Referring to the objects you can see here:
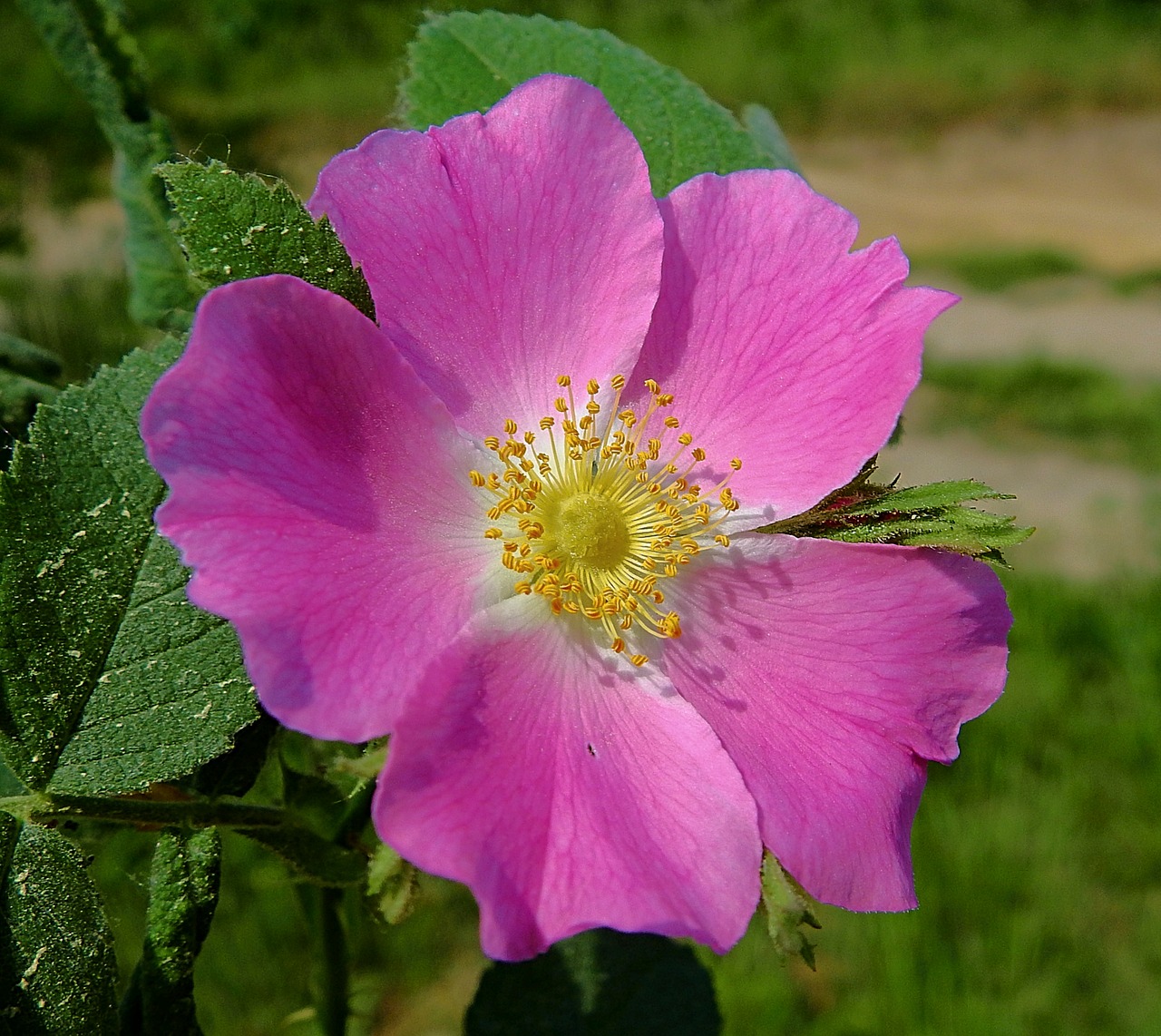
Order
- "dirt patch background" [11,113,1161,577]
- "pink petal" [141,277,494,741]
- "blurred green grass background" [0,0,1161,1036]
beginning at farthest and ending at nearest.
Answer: "dirt patch background" [11,113,1161,577], "blurred green grass background" [0,0,1161,1036], "pink petal" [141,277,494,741]

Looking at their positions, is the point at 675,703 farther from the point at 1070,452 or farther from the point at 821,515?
the point at 1070,452

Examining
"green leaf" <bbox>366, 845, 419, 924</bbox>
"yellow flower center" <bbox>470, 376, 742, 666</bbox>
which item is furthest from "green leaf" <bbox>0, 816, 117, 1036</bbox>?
"yellow flower center" <bbox>470, 376, 742, 666</bbox>

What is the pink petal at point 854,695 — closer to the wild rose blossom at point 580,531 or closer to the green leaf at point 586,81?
the wild rose blossom at point 580,531

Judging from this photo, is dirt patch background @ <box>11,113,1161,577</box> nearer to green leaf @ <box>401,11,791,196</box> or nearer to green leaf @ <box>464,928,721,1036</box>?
green leaf @ <box>401,11,791,196</box>

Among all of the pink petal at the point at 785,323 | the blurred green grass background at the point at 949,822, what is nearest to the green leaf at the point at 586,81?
the blurred green grass background at the point at 949,822

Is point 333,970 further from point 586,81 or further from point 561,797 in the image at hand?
point 586,81

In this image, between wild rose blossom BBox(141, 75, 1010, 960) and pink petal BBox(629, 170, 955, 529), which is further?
pink petal BBox(629, 170, 955, 529)
